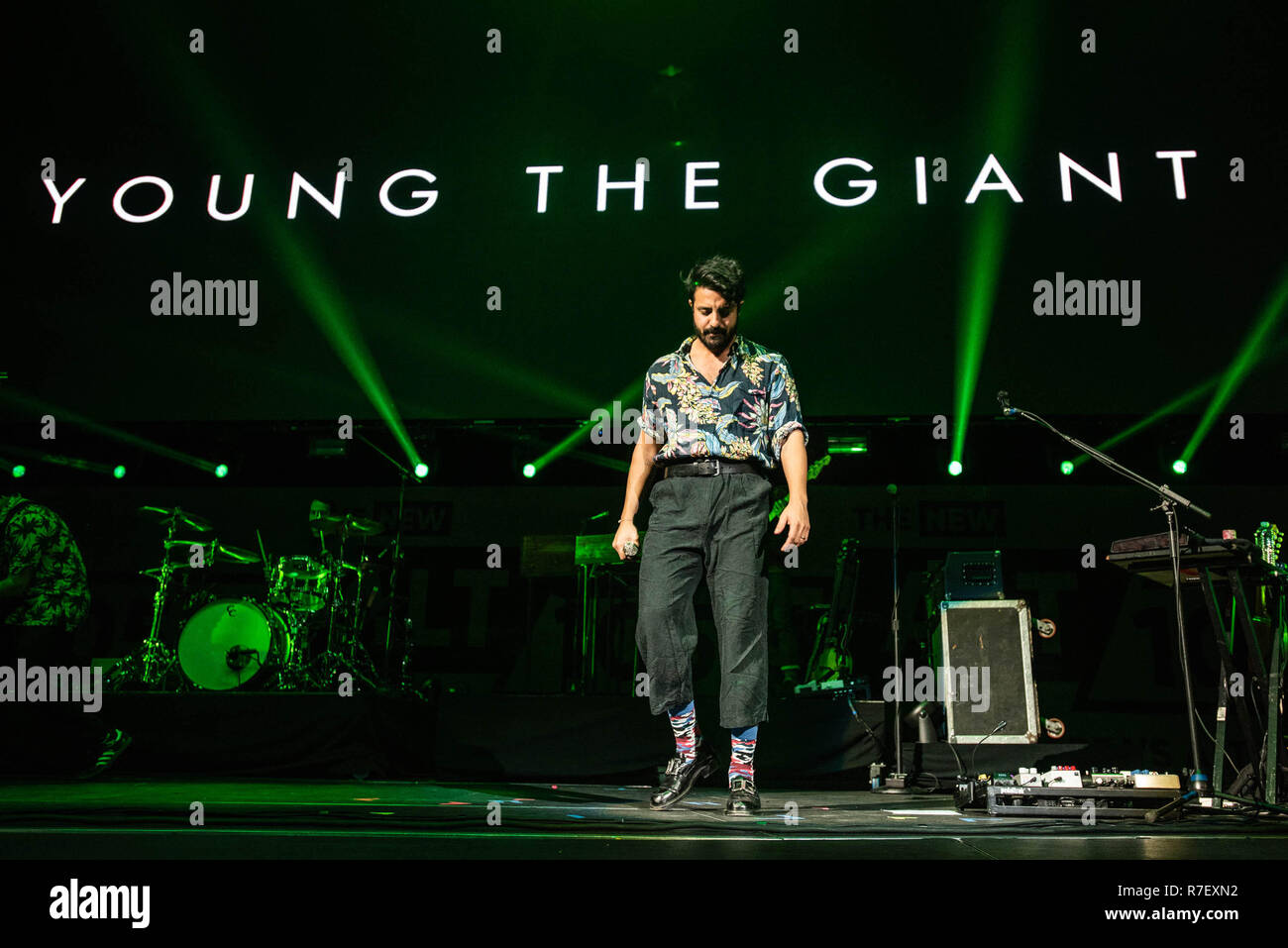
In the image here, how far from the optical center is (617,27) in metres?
6.98

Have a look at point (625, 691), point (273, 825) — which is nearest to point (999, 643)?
point (625, 691)

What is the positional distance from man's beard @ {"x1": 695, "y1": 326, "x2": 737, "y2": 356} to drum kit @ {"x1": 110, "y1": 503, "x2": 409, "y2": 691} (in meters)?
4.38

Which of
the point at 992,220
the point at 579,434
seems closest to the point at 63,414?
the point at 579,434

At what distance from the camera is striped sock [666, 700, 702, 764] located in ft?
11.2

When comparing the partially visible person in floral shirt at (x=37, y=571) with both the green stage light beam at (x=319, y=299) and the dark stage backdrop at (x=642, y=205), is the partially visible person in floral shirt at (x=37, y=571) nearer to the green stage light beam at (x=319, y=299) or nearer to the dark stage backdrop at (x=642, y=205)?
the dark stage backdrop at (x=642, y=205)

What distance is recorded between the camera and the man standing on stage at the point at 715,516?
330cm

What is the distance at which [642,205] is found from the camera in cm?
660

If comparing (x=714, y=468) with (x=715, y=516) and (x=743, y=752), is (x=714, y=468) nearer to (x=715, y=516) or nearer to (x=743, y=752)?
(x=715, y=516)

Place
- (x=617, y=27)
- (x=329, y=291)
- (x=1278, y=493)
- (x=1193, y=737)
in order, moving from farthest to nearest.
→ (x=1278, y=493) → (x=617, y=27) → (x=329, y=291) → (x=1193, y=737)

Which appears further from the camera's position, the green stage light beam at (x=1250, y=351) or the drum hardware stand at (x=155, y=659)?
the drum hardware stand at (x=155, y=659)

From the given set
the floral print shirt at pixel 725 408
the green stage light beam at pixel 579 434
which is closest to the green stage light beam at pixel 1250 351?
the green stage light beam at pixel 579 434
